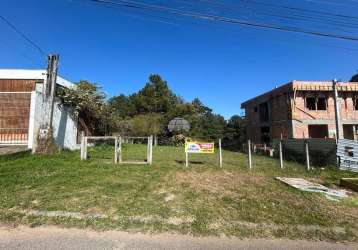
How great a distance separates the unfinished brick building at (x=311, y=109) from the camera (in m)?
23.7

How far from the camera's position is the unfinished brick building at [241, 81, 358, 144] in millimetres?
23734

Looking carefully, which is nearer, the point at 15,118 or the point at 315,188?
the point at 315,188

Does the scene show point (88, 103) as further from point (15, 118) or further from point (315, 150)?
point (315, 150)

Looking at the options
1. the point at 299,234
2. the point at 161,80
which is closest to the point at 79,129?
the point at 299,234

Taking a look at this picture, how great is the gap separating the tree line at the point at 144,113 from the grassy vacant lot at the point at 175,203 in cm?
907

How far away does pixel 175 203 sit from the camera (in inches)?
229

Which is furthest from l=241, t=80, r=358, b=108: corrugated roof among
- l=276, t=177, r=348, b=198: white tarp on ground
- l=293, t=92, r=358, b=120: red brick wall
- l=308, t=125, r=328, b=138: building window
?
l=276, t=177, r=348, b=198: white tarp on ground

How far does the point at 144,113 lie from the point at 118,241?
136 feet

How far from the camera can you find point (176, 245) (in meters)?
4.04

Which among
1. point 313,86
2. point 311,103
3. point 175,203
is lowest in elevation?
point 175,203

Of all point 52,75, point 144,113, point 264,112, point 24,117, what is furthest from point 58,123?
point 144,113

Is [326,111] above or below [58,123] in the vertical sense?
above

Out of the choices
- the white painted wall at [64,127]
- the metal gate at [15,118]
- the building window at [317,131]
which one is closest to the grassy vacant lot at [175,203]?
the metal gate at [15,118]

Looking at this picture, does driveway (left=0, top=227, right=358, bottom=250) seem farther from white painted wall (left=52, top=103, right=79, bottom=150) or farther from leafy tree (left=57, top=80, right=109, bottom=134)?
leafy tree (left=57, top=80, right=109, bottom=134)
